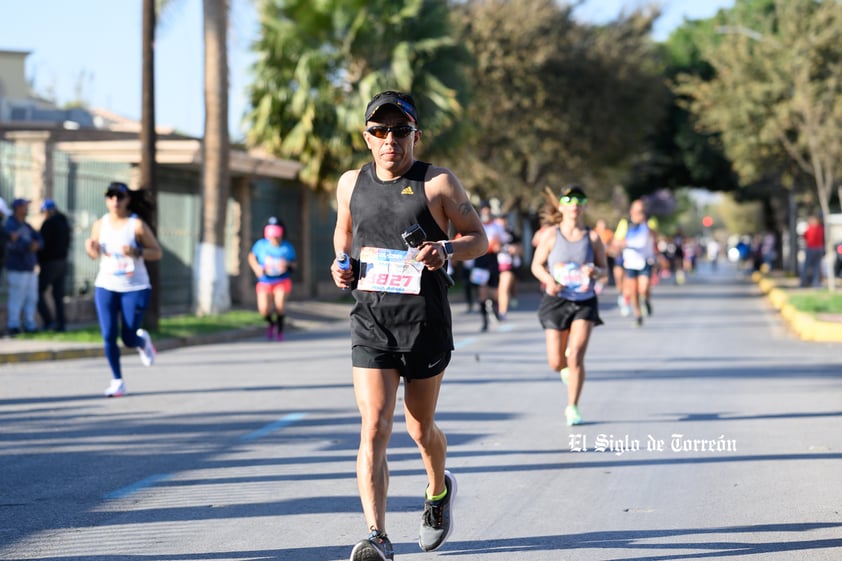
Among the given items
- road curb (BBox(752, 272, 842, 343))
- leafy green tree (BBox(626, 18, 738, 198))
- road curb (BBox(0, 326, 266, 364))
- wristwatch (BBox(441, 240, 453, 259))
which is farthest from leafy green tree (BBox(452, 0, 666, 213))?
wristwatch (BBox(441, 240, 453, 259))

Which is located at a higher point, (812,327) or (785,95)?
(785,95)

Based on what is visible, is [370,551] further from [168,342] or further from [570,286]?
[168,342]

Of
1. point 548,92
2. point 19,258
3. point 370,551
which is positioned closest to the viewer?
point 370,551

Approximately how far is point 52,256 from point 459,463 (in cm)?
1247

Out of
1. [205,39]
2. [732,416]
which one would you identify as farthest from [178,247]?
[732,416]

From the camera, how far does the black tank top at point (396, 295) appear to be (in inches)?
223

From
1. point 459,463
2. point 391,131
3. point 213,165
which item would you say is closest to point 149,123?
point 213,165

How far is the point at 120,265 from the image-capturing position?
11.8 m

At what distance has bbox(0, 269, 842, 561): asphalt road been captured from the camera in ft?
20.9

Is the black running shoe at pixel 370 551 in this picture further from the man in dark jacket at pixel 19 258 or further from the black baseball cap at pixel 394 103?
the man in dark jacket at pixel 19 258

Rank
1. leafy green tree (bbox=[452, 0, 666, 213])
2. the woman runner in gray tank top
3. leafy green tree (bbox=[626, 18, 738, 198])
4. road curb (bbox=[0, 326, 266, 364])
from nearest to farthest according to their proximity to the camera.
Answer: the woman runner in gray tank top, road curb (bbox=[0, 326, 266, 364]), leafy green tree (bbox=[452, 0, 666, 213]), leafy green tree (bbox=[626, 18, 738, 198])

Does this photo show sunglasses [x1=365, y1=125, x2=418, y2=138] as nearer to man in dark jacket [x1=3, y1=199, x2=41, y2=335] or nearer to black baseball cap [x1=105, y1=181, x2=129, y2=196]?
black baseball cap [x1=105, y1=181, x2=129, y2=196]

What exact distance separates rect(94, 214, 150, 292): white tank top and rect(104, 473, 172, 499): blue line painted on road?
386 centimetres

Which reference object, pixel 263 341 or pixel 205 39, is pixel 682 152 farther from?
pixel 263 341
